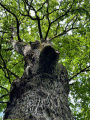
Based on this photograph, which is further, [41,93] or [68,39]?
[68,39]

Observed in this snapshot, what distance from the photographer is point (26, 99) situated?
94.3 inches

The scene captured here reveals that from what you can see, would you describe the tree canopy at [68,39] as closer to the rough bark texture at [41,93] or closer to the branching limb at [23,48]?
the branching limb at [23,48]

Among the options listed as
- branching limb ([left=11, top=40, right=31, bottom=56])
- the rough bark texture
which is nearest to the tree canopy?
branching limb ([left=11, top=40, right=31, bottom=56])

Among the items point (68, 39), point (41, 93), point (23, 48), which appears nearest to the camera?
point (41, 93)

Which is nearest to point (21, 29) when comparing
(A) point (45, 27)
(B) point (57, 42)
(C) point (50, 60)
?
(A) point (45, 27)

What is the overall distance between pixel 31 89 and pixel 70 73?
163 inches

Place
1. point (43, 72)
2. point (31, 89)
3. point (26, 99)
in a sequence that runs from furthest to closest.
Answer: point (43, 72) → point (31, 89) → point (26, 99)

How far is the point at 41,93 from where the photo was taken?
2541 millimetres

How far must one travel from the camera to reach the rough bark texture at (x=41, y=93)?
2.09 meters

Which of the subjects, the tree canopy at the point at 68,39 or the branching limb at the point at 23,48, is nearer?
the branching limb at the point at 23,48

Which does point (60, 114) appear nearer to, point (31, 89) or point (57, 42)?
point (31, 89)

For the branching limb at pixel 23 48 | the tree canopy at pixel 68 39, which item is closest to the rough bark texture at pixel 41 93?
the branching limb at pixel 23 48

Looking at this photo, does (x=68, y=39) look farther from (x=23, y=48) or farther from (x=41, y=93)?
(x=41, y=93)

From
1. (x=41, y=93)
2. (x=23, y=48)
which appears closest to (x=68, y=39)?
(x=23, y=48)
